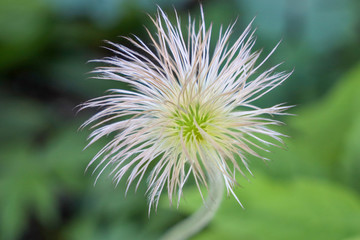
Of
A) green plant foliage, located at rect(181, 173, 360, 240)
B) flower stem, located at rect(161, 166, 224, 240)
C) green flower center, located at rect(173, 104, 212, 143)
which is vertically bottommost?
green plant foliage, located at rect(181, 173, 360, 240)

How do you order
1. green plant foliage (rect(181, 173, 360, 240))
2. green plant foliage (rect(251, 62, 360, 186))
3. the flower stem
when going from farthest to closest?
green plant foliage (rect(251, 62, 360, 186))
green plant foliage (rect(181, 173, 360, 240))
the flower stem

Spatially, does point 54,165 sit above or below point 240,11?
below

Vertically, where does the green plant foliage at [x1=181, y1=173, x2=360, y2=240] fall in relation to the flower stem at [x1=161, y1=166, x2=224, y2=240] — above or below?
below

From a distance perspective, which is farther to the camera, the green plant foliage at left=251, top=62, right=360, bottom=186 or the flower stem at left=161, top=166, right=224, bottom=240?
the green plant foliage at left=251, top=62, right=360, bottom=186

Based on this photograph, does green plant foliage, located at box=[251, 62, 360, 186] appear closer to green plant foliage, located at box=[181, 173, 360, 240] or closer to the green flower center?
green plant foliage, located at box=[181, 173, 360, 240]

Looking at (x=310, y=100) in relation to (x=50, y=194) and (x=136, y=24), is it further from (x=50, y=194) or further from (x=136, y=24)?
(x=50, y=194)

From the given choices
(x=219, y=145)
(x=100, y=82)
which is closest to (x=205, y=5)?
(x=100, y=82)

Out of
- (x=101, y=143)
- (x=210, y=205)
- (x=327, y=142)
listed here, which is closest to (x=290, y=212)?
(x=327, y=142)

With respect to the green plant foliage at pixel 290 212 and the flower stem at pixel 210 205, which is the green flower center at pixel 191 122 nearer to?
the flower stem at pixel 210 205

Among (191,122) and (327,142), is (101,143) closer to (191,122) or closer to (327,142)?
(327,142)

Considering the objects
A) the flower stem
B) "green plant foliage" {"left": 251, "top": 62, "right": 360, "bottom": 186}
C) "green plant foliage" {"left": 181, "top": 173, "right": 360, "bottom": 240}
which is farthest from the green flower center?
"green plant foliage" {"left": 251, "top": 62, "right": 360, "bottom": 186}
